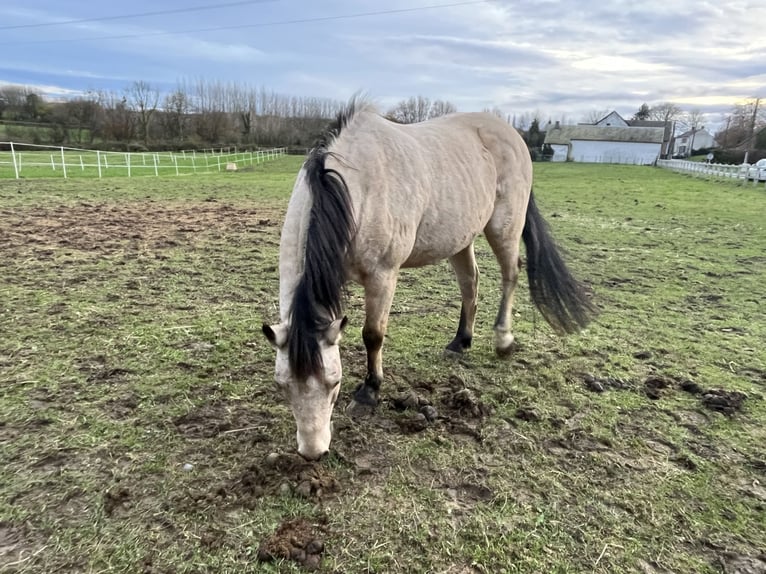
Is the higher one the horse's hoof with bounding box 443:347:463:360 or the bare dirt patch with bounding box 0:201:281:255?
the bare dirt patch with bounding box 0:201:281:255

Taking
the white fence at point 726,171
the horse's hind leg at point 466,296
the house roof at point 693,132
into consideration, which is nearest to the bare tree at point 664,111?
the house roof at point 693,132

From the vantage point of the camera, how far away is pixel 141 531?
185 cm

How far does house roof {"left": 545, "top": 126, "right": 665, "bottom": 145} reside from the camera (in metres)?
52.2

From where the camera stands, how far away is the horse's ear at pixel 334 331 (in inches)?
79.4

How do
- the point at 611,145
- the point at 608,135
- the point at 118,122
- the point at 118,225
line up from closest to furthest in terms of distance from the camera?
the point at 118,225, the point at 118,122, the point at 611,145, the point at 608,135

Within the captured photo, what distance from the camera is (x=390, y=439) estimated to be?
254cm

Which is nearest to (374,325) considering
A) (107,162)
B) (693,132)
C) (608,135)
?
(107,162)

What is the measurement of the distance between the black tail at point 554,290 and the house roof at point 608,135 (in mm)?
56642

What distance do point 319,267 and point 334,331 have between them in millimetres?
297

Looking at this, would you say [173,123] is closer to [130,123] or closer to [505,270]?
[130,123]

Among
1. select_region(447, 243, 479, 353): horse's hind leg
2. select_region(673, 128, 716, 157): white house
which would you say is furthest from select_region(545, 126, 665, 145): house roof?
select_region(447, 243, 479, 353): horse's hind leg

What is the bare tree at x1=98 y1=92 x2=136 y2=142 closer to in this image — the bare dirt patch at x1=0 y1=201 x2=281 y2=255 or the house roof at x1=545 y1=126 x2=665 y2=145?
the bare dirt patch at x1=0 y1=201 x2=281 y2=255

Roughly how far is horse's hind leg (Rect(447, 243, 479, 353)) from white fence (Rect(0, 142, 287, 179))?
15996 mm

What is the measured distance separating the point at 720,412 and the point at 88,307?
4.99 m
